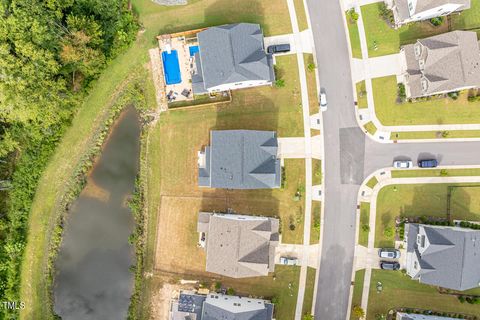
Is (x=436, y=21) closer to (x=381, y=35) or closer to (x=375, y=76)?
(x=381, y=35)

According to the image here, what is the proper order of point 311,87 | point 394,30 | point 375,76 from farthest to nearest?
point 311,87 → point 375,76 → point 394,30

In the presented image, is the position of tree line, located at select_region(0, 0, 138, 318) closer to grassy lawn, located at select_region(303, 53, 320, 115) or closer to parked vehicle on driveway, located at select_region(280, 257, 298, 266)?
grassy lawn, located at select_region(303, 53, 320, 115)

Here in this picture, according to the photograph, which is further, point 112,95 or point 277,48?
point 112,95

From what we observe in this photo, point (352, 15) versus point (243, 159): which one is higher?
point (352, 15)

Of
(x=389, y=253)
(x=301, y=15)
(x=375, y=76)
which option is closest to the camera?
(x=389, y=253)

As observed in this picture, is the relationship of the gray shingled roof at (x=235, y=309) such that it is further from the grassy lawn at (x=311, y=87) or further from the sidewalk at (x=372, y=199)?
the grassy lawn at (x=311, y=87)

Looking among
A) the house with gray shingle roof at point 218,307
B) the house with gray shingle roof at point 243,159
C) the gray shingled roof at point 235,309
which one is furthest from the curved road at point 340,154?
the house with gray shingle roof at point 243,159

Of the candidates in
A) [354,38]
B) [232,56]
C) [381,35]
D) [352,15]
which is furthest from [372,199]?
[232,56]
